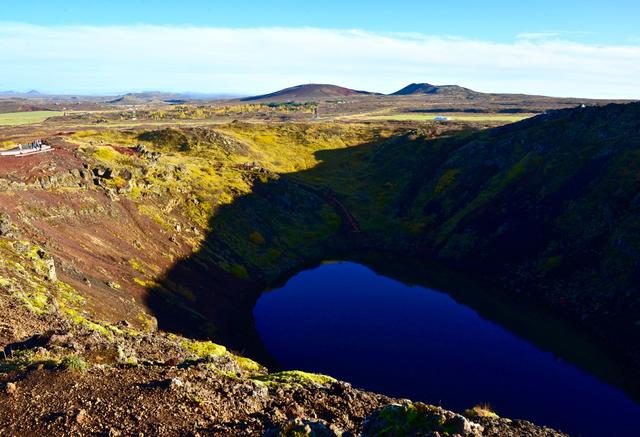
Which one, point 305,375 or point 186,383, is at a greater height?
point 186,383

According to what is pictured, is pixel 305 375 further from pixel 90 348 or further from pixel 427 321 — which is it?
pixel 427 321

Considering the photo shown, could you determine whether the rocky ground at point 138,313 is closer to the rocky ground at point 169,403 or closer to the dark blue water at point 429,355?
the rocky ground at point 169,403

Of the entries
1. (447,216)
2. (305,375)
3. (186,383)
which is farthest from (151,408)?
(447,216)

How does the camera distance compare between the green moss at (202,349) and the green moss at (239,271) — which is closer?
the green moss at (202,349)

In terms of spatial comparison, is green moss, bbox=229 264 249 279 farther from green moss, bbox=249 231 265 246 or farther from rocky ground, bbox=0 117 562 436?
green moss, bbox=249 231 265 246

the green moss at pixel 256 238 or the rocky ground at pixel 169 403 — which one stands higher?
the rocky ground at pixel 169 403

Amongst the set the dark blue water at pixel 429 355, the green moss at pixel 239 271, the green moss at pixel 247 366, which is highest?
the green moss at pixel 247 366

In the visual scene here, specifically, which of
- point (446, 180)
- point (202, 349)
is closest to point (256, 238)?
A: point (202, 349)

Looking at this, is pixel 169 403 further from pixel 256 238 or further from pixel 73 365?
pixel 256 238

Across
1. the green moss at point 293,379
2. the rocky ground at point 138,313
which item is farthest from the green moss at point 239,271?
the green moss at point 293,379
